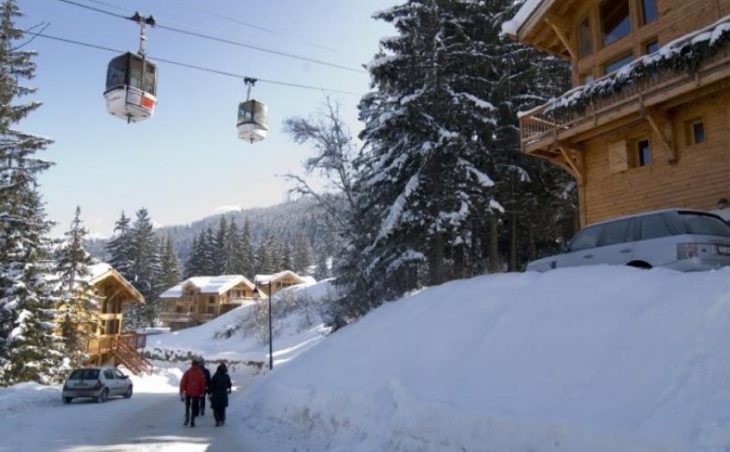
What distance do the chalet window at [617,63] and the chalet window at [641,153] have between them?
257 centimetres

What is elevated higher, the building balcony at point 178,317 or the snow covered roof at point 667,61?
the snow covered roof at point 667,61

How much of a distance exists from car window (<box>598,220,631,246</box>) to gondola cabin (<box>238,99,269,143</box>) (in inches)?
332

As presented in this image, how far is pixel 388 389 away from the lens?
9469mm

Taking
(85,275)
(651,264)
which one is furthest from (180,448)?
(85,275)

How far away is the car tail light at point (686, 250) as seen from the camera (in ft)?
32.2

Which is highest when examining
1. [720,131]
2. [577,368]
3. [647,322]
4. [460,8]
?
[460,8]

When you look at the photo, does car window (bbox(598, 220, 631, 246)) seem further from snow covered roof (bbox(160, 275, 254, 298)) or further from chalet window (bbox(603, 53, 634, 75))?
snow covered roof (bbox(160, 275, 254, 298))

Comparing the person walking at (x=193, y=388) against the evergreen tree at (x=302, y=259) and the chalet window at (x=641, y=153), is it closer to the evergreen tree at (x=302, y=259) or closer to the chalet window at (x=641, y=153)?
the chalet window at (x=641, y=153)

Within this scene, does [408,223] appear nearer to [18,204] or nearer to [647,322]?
[647,322]

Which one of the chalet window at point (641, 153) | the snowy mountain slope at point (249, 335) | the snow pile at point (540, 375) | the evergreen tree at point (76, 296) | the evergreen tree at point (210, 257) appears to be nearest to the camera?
the snow pile at point (540, 375)

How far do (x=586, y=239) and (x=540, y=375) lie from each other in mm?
5846

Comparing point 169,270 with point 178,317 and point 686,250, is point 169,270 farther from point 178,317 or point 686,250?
point 686,250

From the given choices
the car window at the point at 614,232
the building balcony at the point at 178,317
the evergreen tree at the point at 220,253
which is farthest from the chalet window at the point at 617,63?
the evergreen tree at the point at 220,253

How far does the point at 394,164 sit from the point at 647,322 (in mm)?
14956
